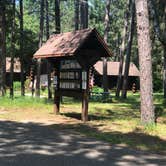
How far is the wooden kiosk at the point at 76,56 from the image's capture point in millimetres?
15133

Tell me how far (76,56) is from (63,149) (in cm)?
562

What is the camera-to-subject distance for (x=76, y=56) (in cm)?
1505

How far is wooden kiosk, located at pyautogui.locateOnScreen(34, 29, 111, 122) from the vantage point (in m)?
15.1

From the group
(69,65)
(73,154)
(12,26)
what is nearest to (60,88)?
(69,65)

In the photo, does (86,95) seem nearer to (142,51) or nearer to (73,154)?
(142,51)

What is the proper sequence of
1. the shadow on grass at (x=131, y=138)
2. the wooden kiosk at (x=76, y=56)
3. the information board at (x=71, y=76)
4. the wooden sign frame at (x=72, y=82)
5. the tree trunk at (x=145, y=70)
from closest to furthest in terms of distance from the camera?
1. the shadow on grass at (x=131, y=138)
2. the tree trunk at (x=145, y=70)
3. the wooden kiosk at (x=76, y=56)
4. the wooden sign frame at (x=72, y=82)
5. the information board at (x=71, y=76)

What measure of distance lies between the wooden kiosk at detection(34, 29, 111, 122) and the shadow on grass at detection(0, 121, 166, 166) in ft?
8.64

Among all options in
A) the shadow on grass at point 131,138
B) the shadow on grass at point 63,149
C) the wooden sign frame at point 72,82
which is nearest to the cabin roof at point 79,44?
the wooden sign frame at point 72,82

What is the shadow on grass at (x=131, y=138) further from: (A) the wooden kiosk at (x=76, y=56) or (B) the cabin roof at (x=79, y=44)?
(B) the cabin roof at (x=79, y=44)

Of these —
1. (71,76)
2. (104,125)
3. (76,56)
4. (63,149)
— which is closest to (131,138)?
(63,149)

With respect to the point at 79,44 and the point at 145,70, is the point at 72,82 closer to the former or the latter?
the point at 79,44

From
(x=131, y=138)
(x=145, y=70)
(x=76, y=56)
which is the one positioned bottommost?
(x=131, y=138)

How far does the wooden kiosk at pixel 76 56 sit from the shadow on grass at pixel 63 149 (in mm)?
2633

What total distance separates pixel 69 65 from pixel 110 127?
3434 mm
